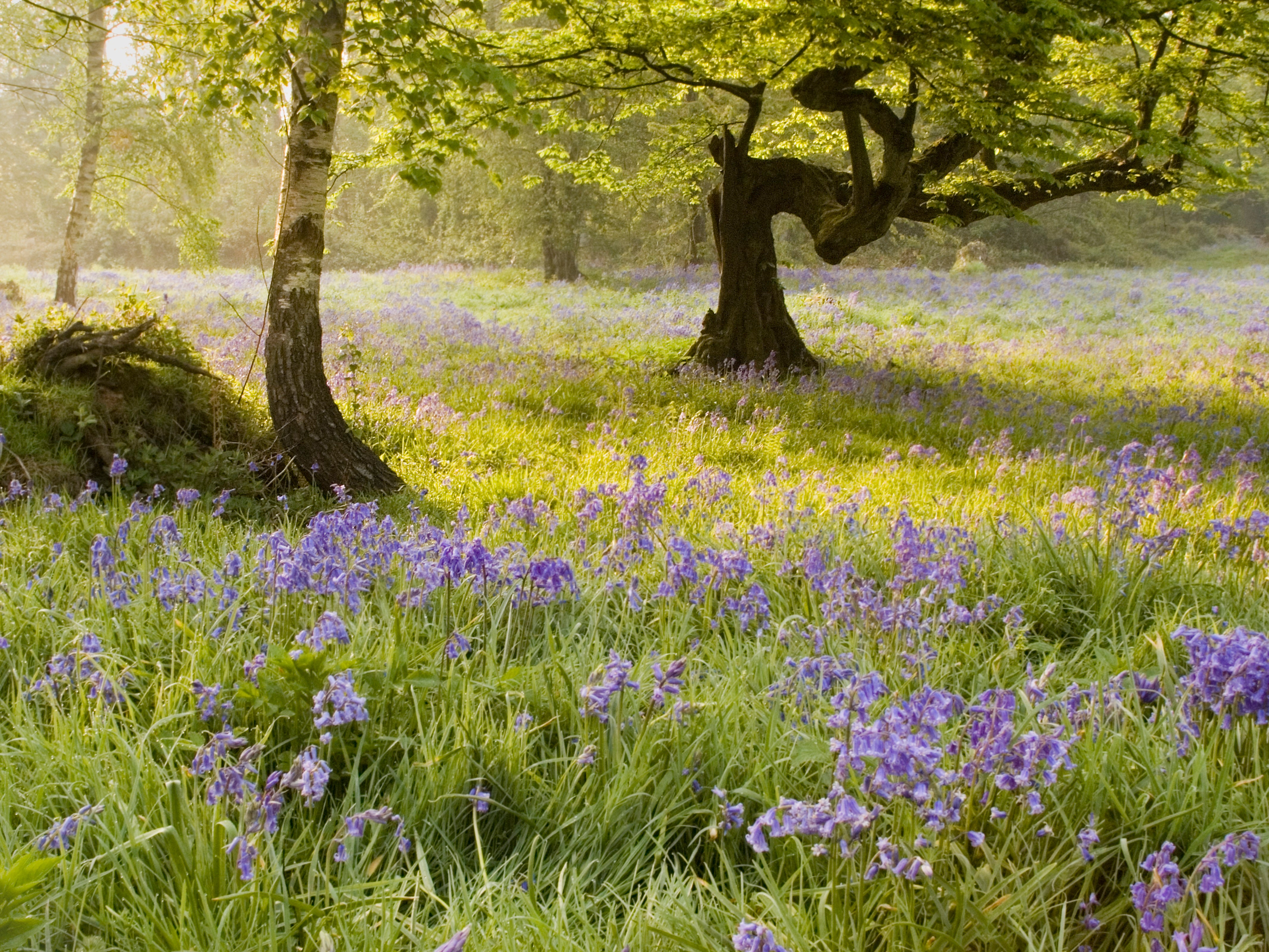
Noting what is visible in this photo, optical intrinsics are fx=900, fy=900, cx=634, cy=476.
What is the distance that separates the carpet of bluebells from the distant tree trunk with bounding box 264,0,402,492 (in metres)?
0.41

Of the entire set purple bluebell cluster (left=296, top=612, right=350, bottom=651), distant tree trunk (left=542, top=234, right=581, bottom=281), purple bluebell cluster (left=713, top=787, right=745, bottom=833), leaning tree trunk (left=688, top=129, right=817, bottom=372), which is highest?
distant tree trunk (left=542, top=234, right=581, bottom=281)

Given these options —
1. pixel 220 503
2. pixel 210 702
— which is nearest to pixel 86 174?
pixel 220 503

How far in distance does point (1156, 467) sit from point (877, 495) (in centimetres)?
281

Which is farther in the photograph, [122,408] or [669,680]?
[122,408]

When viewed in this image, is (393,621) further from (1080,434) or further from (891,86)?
(891,86)

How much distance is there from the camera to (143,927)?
6.03ft

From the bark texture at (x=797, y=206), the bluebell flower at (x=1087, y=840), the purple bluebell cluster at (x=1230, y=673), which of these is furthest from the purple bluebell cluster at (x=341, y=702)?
the bark texture at (x=797, y=206)

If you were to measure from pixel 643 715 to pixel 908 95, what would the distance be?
8.42 m

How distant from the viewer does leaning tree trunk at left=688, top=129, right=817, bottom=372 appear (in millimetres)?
11570

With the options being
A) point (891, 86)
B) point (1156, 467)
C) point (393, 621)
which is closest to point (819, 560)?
point (393, 621)

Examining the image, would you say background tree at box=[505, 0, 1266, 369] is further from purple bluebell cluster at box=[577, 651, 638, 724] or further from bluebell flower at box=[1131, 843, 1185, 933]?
bluebell flower at box=[1131, 843, 1185, 933]

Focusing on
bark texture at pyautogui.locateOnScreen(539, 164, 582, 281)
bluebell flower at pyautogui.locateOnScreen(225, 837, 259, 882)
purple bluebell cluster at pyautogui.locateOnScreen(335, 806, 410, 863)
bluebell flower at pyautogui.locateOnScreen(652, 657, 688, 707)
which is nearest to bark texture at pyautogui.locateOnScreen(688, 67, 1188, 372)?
bluebell flower at pyautogui.locateOnScreen(652, 657, 688, 707)

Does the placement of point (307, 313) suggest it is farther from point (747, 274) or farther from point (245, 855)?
point (747, 274)

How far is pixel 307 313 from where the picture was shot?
6230mm
